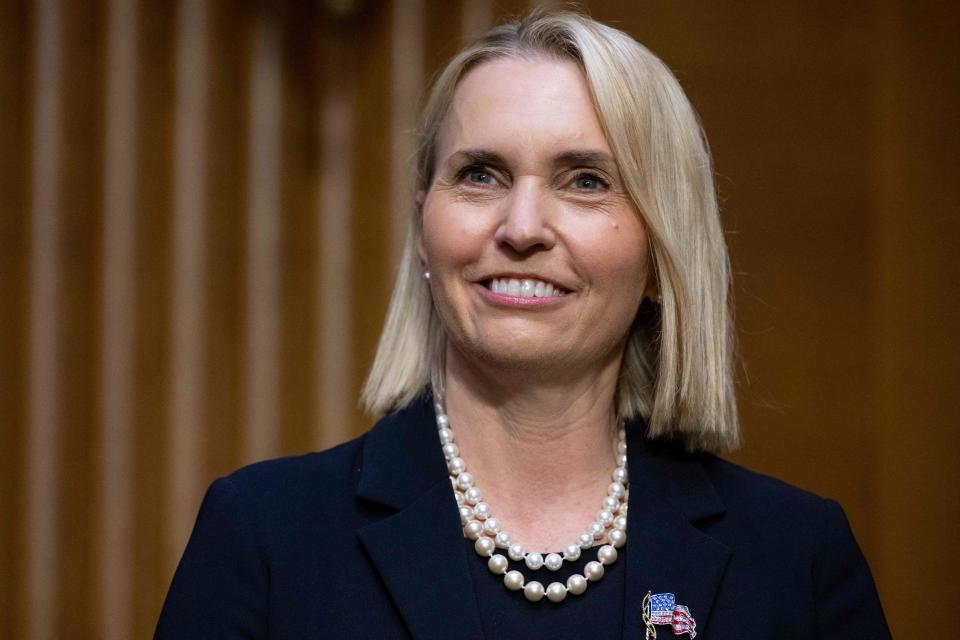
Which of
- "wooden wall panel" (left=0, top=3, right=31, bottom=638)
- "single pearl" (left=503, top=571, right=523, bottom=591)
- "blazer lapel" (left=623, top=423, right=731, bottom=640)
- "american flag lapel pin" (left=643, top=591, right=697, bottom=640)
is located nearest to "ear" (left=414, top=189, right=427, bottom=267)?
"blazer lapel" (left=623, top=423, right=731, bottom=640)

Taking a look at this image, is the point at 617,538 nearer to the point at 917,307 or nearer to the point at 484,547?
the point at 484,547

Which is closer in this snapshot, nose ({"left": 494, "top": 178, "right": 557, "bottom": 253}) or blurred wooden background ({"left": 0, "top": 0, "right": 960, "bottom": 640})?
nose ({"left": 494, "top": 178, "right": 557, "bottom": 253})

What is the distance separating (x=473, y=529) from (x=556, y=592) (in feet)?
0.56

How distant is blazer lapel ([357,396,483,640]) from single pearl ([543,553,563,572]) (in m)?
0.14

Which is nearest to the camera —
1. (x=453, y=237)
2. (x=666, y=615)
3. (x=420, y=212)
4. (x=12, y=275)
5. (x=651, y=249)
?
(x=666, y=615)

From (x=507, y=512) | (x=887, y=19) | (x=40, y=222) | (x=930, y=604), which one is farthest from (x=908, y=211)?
(x=40, y=222)

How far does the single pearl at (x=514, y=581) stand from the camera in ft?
6.47

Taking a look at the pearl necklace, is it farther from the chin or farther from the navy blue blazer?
the chin

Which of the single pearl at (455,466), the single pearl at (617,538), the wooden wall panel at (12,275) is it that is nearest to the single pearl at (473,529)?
the single pearl at (455,466)

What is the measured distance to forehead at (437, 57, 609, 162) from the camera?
2.03 m

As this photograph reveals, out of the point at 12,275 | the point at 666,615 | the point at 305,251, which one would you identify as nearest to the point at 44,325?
the point at 12,275

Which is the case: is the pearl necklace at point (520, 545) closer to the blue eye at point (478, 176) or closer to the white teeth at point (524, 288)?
the white teeth at point (524, 288)

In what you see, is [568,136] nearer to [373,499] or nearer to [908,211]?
[373,499]

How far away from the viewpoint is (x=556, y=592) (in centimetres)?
196
